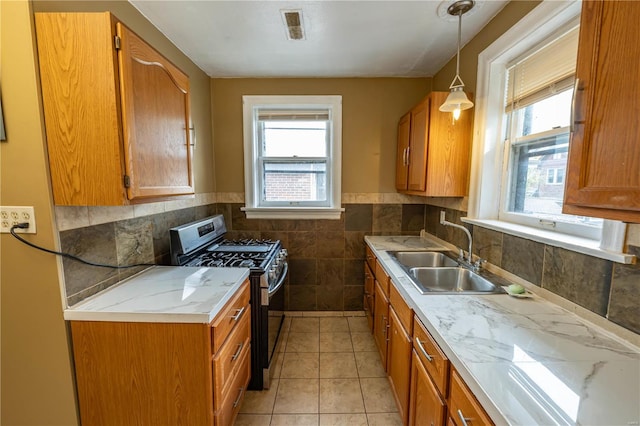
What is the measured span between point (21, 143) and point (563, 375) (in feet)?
6.81

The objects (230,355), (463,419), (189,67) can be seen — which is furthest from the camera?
(189,67)

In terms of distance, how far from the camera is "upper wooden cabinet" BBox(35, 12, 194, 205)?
3.41 feet

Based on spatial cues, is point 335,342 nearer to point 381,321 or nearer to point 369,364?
point 369,364

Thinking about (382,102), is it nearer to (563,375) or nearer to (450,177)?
(450,177)

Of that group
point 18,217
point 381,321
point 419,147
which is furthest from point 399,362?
point 18,217

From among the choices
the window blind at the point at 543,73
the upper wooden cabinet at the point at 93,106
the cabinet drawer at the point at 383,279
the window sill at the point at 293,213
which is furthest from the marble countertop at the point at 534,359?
the window sill at the point at 293,213

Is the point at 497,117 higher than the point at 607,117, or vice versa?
the point at 497,117

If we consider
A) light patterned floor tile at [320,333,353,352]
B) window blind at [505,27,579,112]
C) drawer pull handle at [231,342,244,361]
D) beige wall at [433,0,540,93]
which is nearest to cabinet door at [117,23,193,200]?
drawer pull handle at [231,342,244,361]

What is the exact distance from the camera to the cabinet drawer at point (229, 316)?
1.19 meters

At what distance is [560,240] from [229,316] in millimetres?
1597

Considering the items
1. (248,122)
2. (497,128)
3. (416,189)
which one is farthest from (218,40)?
(497,128)

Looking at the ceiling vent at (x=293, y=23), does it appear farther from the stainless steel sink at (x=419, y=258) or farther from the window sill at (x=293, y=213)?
the stainless steel sink at (x=419, y=258)

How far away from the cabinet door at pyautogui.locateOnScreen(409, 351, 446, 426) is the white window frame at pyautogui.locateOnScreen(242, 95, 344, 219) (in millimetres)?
1676

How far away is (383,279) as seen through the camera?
192 centimetres
